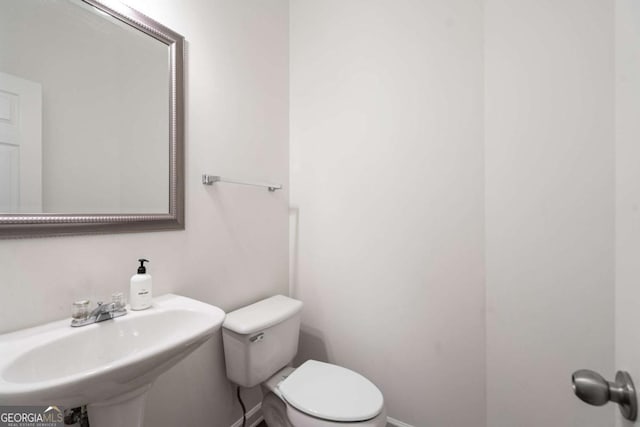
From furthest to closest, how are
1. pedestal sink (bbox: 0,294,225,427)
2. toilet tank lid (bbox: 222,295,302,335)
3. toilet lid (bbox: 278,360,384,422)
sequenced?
toilet tank lid (bbox: 222,295,302,335), toilet lid (bbox: 278,360,384,422), pedestal sink (bbox: 0,294,225,427)

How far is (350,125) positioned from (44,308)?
144 centimetres

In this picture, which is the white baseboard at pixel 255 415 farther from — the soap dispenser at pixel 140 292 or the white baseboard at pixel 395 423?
the soap dispenser at pixel 140 292

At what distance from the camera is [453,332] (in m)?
1.19

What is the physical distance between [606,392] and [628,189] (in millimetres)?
353

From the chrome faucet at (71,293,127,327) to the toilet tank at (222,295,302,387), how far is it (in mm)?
427

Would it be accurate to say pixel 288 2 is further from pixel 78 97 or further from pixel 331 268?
pixel 331 268

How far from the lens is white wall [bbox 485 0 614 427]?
93 centimetres

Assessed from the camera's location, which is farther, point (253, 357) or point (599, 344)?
point (253, 357)

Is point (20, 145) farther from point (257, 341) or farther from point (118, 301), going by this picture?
point (257, 341)

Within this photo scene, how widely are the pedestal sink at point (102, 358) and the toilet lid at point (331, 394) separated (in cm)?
49

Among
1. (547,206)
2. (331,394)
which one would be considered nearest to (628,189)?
(547,206)

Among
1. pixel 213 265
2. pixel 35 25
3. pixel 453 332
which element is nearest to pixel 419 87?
pixel 453 332

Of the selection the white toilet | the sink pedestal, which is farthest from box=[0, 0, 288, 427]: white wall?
the sink pedestal

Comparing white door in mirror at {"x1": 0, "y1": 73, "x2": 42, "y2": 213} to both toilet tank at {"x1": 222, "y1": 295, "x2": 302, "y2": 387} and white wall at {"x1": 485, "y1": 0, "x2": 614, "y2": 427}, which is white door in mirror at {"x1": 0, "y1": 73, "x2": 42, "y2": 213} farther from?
white wall at {"x1": 485, "y1": 0, "x2": 614, "y2": 427}
